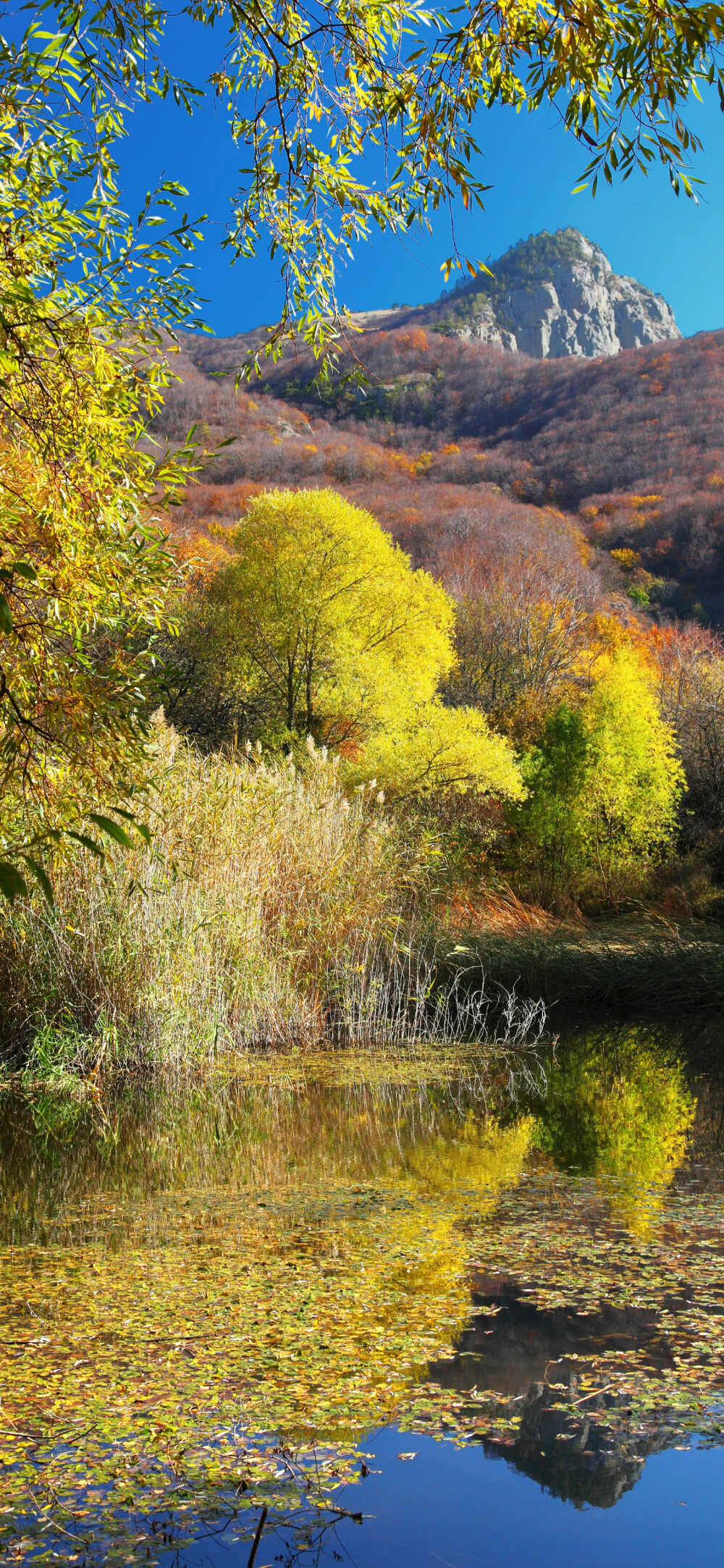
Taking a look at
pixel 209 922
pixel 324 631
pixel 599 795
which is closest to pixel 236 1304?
pixel 209 922

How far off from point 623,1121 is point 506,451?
39715mm

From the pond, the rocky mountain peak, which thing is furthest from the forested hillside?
the pond

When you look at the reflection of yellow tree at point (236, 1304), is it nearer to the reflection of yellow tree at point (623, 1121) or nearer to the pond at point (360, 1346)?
the pond at point (360, 1346)

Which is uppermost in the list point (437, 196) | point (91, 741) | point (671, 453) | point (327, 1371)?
point (671, 453)

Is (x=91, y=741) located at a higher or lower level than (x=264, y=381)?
lower

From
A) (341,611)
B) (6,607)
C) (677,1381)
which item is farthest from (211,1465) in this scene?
(341,611)

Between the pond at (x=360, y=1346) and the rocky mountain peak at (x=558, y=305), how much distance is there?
209 ft

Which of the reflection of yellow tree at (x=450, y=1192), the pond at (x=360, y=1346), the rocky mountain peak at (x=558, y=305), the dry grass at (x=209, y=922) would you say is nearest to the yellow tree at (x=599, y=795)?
the dry grass at (x=209, y=922)

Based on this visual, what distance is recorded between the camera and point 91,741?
395 centimetres

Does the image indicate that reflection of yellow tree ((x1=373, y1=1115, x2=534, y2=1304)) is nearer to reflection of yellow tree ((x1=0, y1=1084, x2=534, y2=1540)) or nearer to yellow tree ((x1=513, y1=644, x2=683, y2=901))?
reflection of yellow tree ((x1=0, y1=1084, x2=534, y2=1540))

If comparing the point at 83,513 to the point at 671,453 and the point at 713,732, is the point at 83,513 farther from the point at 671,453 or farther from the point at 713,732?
the point at 671,453

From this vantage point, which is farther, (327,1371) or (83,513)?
(83,513)

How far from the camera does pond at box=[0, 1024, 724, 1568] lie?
209cm

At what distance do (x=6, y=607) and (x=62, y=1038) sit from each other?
5837 millimetres
